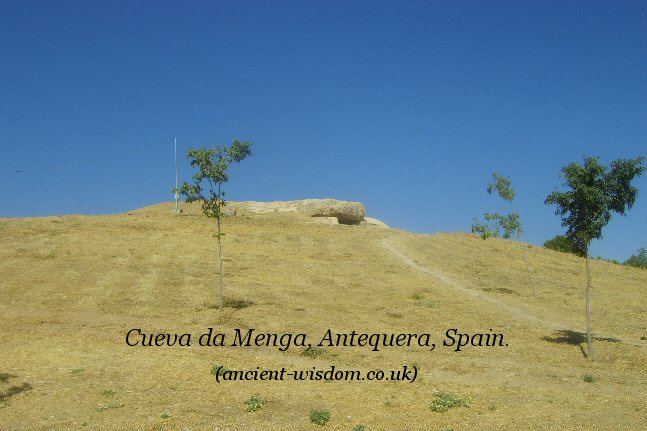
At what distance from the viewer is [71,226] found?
41094mm

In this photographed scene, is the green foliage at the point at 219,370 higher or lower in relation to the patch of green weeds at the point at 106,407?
higher

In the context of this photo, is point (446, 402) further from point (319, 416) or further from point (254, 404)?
point (254, 404)

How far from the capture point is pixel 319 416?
37.9 feet

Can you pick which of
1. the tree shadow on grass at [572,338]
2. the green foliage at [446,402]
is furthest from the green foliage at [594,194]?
the green foliage at [446,402]

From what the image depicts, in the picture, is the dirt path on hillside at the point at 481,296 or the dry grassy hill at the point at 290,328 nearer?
the dry grassy hill at the point at 290,328

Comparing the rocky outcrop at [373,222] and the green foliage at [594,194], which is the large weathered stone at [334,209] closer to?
the rocky outcrop at [373,222]

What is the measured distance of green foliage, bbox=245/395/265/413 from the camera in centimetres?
1231

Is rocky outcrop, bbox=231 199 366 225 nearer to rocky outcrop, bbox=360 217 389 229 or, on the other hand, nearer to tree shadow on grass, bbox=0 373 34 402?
rocky outcrop, bbox=360 217 389 229

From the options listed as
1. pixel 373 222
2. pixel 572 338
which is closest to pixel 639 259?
pixel 373 222

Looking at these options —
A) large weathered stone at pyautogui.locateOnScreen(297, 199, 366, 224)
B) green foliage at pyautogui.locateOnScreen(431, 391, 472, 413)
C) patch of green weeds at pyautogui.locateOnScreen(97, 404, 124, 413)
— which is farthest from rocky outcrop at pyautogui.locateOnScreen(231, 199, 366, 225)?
patch of green weeds at pyautogui.locateOnScreen(97, 404, 124, 413)

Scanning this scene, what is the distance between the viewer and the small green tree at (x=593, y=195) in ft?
55.0

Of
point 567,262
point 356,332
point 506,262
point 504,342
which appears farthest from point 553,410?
point 567,262

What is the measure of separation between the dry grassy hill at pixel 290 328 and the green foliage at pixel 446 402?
170mm

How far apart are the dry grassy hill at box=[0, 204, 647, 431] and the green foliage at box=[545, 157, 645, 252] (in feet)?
14.2
